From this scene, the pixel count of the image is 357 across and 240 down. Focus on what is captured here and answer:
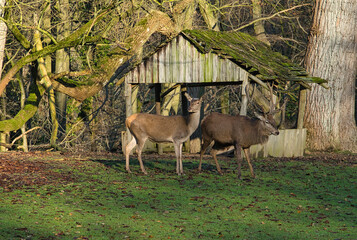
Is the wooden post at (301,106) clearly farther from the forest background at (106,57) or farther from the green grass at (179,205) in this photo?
the green grass at (179,205)

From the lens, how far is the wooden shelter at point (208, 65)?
16328mm

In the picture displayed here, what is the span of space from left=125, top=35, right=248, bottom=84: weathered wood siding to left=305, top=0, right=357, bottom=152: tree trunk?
4.79 m

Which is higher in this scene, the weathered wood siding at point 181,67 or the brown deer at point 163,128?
the weathered wood siding at point 181,67

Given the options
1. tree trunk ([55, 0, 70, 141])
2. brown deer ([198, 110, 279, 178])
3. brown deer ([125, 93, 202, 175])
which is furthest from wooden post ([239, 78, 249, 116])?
tree trunk ([55, 0, 70, 141])

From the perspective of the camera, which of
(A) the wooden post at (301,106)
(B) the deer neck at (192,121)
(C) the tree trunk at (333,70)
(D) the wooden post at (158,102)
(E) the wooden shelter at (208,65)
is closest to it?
(B) the deer neck at (192,121)

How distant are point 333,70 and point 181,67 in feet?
19.8

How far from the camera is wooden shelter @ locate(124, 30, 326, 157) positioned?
16328 mm

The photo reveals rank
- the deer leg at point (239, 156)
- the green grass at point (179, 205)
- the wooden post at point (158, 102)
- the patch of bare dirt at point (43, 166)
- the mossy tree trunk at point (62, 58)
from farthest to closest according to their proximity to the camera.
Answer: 1. the mossy tree trunk at point (62, 58)
2. the wooden post at point (158, 102)
3. the deer leg at point (239, 156)
4. the patch of bare dirt at point (43, 166)
5. the green grass at point (179, 205)

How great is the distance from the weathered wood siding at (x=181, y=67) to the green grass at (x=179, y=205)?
384 centimetres

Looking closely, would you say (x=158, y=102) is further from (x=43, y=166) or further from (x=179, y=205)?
(x=179, y=205)

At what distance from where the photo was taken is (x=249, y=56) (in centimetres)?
1706

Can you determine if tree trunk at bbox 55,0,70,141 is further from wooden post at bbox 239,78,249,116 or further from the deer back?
the deer back

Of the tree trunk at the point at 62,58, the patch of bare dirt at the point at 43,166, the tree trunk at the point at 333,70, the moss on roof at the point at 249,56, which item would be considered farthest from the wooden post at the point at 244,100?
the tree trunk at the point at 62,58

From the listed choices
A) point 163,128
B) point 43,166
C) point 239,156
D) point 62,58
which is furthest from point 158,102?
point 239,156
